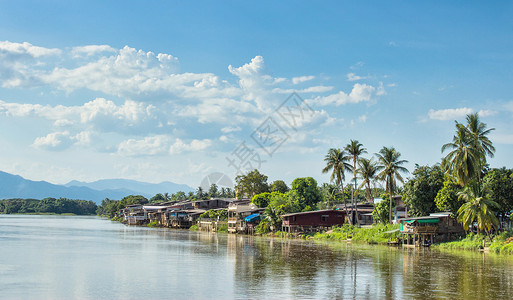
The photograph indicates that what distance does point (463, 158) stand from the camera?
4941 centimetres

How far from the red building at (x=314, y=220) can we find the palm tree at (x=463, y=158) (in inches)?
1062

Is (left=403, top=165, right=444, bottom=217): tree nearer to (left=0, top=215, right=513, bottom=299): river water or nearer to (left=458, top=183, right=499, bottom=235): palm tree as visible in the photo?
(left=458, top=183, right=499, bottom=235): palm tree

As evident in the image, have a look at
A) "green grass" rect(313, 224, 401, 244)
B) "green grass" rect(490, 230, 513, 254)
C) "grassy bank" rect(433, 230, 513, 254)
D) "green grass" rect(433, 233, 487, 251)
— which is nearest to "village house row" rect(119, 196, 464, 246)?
"green grass" rect(433, 233, 487, 251)

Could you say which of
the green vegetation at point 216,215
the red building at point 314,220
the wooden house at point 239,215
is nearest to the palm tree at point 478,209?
the red building at point 314,220

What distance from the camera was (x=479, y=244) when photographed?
48.0 meters

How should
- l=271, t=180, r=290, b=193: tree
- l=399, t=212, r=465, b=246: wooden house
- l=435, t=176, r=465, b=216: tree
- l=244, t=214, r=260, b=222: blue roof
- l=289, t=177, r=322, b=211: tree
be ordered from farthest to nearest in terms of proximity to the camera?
1. l=271, t=180, r=290, b=193: tree
2. l=244, t=214, r=260, b=222: blue roof
3. l=289, t=177, r=322, b=211: tree
4. l=399, t=212, r=465, b=246: wooden house
5. l=435, t=176, r=465, b=216: tree

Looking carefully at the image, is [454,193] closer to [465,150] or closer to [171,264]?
[465,150]

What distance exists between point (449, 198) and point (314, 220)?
2644 centimetres

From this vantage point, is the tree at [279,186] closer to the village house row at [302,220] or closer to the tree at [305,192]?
the village house row at [302,220]

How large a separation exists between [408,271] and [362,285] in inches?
290

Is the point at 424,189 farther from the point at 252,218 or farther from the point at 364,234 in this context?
the point at 252,218

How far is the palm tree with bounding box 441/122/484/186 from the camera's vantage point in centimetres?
4934

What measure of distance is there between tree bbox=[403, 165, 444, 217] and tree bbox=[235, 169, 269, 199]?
6839 cm

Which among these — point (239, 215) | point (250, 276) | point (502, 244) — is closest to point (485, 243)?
point (502, 244)
